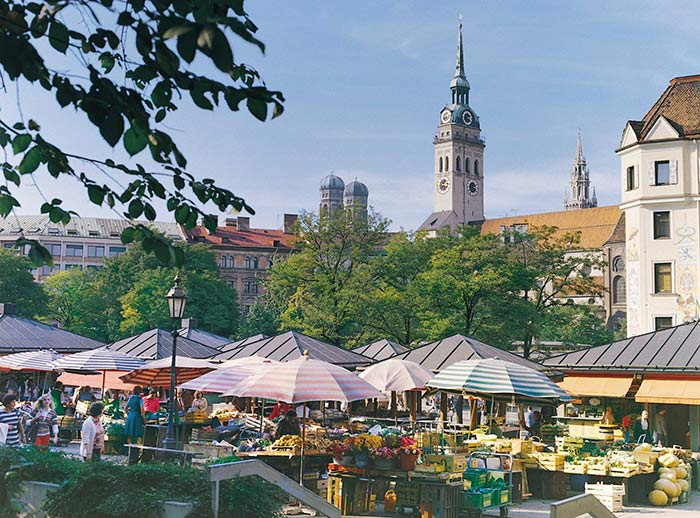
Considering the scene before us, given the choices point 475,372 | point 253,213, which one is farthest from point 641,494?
point 253,213

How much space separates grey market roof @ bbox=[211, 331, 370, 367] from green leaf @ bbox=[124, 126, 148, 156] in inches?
874

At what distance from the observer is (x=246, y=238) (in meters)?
117

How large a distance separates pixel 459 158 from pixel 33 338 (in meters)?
126

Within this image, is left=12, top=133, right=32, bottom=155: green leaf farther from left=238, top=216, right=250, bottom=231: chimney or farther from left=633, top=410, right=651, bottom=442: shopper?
left=238, top=216, right=250, bottom=231: chimney

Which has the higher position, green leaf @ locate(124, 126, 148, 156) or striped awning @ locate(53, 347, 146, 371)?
green leaf @ locate(124, 126, 148, 156)

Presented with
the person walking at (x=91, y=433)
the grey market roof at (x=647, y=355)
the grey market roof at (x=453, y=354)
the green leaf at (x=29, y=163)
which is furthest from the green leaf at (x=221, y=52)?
the grey market roof at (x=453, y=354)

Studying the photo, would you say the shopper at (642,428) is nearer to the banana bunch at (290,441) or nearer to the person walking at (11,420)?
the banana bunch at (290,441)

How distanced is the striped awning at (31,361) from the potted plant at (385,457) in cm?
1393

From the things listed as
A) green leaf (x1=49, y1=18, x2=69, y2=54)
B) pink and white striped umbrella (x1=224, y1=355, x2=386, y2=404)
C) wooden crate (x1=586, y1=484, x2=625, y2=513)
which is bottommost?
wooden crate (x1=586, y1=484, x2=625, y2=513)

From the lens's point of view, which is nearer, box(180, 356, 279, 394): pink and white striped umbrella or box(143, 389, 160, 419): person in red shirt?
box(180, 356, 279, 394): pink and white striped umbrella

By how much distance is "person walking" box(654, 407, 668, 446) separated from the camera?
2503 cm

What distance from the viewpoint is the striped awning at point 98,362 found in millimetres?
24641

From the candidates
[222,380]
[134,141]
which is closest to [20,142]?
[134,141]

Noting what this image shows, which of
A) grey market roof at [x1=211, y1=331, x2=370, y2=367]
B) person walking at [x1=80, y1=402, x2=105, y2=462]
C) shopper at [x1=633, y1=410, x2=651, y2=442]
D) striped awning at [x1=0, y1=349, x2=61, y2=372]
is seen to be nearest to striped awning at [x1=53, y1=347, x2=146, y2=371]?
striped awning at [x1=0, y1=349, x2=61, y2=372]
